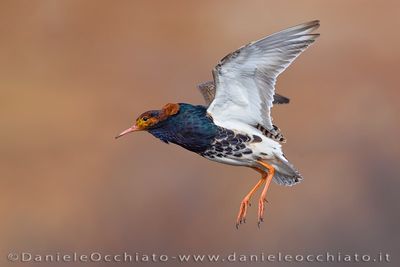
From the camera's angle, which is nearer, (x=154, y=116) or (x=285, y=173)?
(x=154, y=116)

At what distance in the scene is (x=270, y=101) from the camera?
5.45 meters

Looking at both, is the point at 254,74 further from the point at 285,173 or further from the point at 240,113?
the point at 285,173

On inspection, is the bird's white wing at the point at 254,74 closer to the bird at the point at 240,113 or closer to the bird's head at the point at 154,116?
the bird at the point at 240,113

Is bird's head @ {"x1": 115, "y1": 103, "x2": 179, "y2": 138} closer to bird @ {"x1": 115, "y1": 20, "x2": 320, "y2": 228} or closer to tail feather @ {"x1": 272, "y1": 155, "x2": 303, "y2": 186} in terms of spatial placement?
bird @ {"x1": 115, "y1": 20, "x2": 320, "y2": 228}

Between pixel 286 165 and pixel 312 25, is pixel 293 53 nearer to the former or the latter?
pixel 312 25

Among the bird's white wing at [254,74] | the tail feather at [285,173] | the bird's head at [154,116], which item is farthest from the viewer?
the tail feather at [285,173]

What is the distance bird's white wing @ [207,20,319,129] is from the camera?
5312 mm

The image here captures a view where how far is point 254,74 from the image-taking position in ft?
17.7

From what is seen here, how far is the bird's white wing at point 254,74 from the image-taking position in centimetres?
531

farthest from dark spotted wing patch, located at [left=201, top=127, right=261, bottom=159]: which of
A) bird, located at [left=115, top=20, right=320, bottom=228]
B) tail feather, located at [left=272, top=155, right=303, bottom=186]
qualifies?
tail feather, located at [left=272, top=155, right=303, bottom=186]

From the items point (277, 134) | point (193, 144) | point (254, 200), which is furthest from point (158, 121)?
point (254, 200)

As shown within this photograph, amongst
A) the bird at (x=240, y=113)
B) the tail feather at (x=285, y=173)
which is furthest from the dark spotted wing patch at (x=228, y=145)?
the tail feather at (x=285, y=173)

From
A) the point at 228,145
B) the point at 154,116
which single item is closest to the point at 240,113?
the point at 228,145

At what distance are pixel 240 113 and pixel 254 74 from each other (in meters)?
0.21
